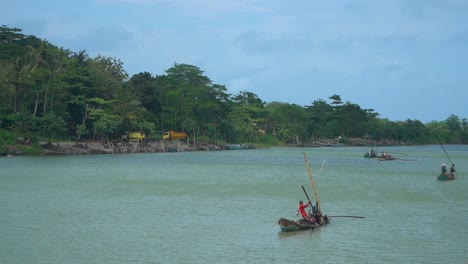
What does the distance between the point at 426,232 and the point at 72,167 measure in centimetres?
3162

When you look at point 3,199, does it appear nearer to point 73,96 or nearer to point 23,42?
point 73,96

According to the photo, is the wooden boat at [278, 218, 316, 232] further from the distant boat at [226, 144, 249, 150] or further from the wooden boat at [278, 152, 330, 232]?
the distant boat at [226, 144, 249, 150]

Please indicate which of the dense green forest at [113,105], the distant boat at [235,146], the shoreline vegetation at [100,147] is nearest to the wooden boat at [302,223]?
the dense green forest at [113,105]

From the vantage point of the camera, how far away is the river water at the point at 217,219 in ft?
58.1

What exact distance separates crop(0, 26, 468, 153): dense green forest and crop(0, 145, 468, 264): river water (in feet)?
61.6

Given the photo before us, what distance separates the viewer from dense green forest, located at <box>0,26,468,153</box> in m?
59.2

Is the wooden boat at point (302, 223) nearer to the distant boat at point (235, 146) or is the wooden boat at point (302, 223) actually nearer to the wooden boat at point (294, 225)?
the wooden boat at point (294, 225)

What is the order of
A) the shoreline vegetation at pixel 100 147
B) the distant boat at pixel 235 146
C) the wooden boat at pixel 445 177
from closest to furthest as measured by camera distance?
the wooden boat at pixel 445 177
the shoreline vegetation at pixel 100 147
the distant boat at pixel 235 146

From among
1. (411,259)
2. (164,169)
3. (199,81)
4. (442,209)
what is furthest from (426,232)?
(199,81)

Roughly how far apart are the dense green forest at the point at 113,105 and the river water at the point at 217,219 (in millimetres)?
18772

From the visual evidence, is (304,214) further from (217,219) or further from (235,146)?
(235,146)

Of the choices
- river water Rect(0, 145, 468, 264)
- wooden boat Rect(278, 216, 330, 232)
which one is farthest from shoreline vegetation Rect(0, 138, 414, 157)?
wooden boat Rect(278, 216, 330, 232)

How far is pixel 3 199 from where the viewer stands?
27.7 meters

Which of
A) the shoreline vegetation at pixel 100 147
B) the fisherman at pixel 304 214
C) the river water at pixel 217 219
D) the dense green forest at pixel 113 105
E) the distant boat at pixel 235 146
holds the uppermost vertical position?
the dense green forest at pixel 113 105
